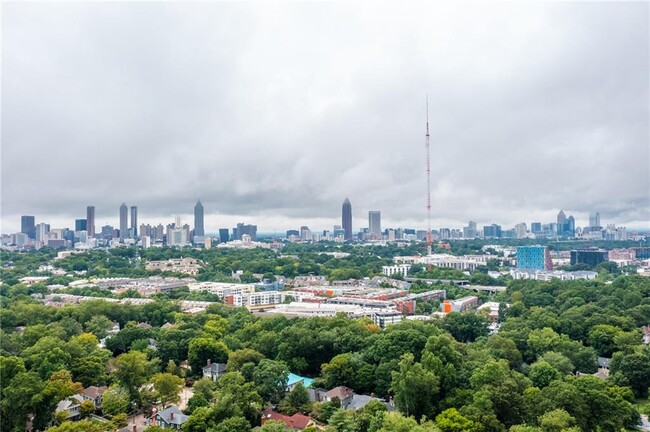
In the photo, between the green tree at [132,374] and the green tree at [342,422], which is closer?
the green tree at [342,422]

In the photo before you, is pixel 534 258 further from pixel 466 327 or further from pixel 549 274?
pixel 466 327

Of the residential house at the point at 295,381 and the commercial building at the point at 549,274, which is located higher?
the commercial building at the point at 549,274

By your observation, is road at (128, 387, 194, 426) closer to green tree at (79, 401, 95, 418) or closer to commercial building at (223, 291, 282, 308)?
green tree at (79, 401, 95, 418)

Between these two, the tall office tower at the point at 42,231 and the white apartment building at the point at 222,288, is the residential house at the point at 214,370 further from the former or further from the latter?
the tall office tower at the point at 42,231

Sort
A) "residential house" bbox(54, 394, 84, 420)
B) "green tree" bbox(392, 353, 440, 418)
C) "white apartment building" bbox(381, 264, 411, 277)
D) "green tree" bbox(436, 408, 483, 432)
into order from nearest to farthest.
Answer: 1. "green tree" bbox(436, 408, 483, 432)
2. "green tree" bbox(392, 353, 440, 418)
3. "residential house" bbox(54, 394, 84, 420)
4. "white apartment building" bbox(381, 264, 411, 277)

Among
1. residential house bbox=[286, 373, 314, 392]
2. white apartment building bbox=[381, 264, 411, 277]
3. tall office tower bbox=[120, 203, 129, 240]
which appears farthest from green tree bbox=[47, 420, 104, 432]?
tall office tower bbox=[120, 203, 129, 240]

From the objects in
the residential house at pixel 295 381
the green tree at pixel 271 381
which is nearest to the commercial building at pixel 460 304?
the residential house at pixel 295 381
